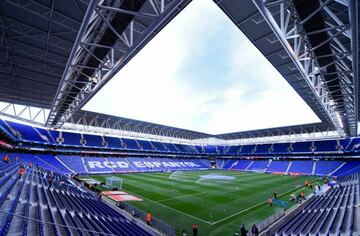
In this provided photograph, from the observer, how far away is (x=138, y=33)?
14.9 m

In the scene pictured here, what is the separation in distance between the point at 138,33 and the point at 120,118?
37.2 meters

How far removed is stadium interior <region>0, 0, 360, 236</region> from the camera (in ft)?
35.1

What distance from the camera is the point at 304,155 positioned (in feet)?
204

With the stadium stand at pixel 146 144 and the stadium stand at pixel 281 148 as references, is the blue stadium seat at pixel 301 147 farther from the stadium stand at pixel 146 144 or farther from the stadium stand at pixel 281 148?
the stadium stand at pixel 281 148

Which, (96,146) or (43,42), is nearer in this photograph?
(43,42)

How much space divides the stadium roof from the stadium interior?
0.24 ft

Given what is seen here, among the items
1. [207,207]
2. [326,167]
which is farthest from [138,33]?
[326,167]

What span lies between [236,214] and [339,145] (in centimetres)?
5282

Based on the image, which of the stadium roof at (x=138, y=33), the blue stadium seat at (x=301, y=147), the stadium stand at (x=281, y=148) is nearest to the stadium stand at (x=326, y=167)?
the blue stadium seat at (x=301, y=147)

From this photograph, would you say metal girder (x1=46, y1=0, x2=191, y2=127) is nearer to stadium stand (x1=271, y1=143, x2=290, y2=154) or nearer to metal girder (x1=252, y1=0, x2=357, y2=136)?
metal girder (x1=252, y1=0, x2=357, y2=136)

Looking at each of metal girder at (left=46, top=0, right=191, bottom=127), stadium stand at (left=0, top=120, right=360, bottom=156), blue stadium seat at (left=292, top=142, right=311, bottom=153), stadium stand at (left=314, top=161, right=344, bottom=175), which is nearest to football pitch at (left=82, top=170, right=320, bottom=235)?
metal girder at (left=46, top=0, right=191, bottom=127)

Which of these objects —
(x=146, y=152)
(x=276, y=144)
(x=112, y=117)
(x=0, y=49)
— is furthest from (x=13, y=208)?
(x=276, y=144)

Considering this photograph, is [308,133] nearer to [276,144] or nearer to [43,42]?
[276,144]

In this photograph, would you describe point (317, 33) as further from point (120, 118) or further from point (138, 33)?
point (120, 118)
